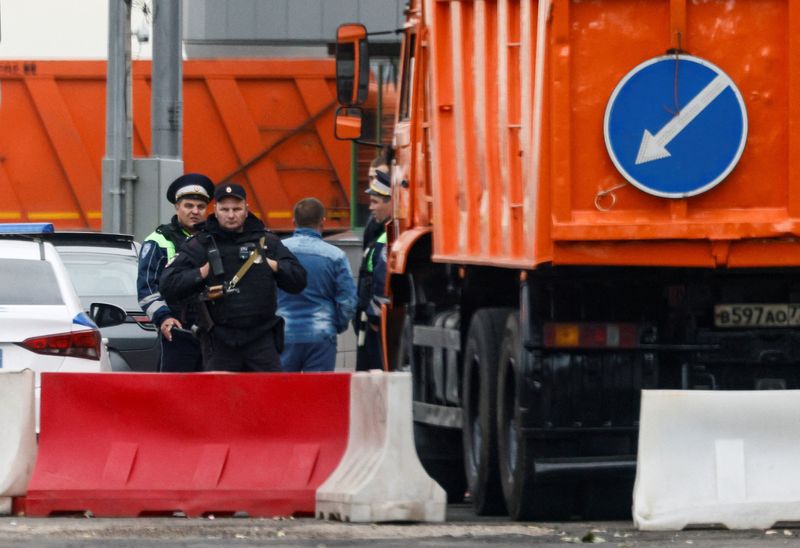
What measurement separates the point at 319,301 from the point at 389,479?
15.3 feet

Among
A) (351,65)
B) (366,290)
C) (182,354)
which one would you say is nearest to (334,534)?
(182,354)

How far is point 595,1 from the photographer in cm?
870

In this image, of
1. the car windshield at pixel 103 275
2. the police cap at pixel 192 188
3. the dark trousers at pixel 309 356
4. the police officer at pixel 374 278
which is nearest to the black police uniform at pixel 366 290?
the police officer at pixel 374 278

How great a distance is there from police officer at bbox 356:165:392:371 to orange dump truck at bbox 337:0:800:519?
3814 millimetres

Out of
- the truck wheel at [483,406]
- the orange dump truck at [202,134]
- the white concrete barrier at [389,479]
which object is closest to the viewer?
the white concrete barrier at [389,479]

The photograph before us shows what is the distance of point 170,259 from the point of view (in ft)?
38.6

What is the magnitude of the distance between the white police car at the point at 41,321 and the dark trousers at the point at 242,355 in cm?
75

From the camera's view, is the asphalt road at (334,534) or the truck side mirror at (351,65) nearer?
the asphalt road at (334,534)

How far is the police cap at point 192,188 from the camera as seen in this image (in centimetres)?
1190

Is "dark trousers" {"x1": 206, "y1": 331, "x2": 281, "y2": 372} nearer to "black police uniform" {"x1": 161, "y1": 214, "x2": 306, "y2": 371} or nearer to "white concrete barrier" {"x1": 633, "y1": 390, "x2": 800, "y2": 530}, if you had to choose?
"black police uniform" {"x1": 161, "y1": 214, "x2": 306, "y2": 371}

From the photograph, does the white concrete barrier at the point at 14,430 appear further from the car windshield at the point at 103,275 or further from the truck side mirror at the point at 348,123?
the car windshield at the point at 103,275

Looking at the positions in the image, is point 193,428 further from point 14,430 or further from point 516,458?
point 516,458

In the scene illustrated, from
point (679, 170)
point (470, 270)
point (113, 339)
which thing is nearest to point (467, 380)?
point (470, 270)

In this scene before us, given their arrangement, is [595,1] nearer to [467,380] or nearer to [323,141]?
[467,380]
